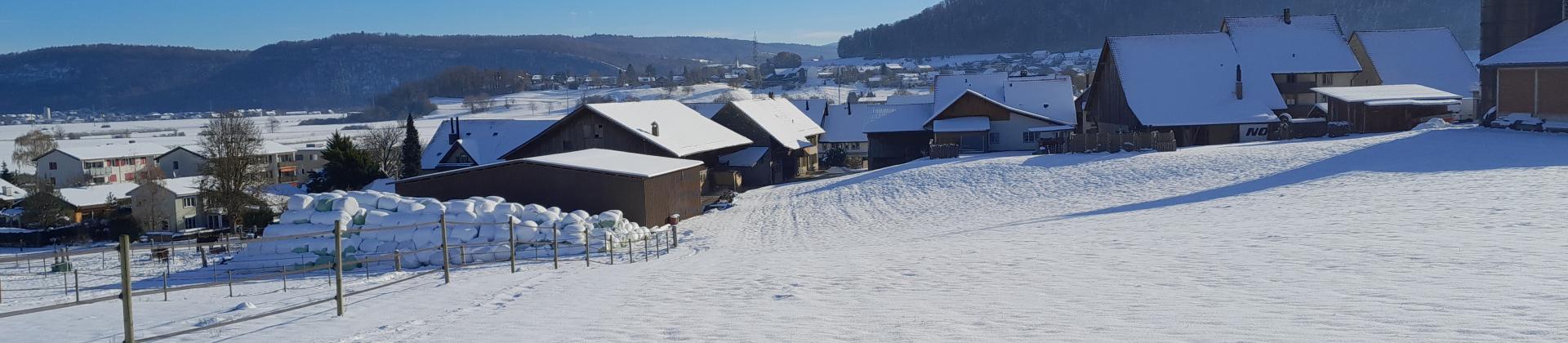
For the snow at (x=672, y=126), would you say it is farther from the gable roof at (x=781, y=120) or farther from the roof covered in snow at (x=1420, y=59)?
the roof covered in snow at (x=1420, y=59)

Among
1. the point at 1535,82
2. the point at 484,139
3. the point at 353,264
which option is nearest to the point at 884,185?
the point at 353,264

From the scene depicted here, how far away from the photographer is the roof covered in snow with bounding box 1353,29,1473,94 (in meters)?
49.7

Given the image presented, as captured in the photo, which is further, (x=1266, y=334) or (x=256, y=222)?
(x=256, y=222)

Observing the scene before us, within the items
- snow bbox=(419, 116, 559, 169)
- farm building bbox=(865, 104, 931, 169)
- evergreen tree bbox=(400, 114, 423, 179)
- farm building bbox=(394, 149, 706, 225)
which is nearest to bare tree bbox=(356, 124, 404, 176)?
snow bbox=(419, 116, 559, 169)

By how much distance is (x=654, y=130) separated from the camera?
40.7 meters

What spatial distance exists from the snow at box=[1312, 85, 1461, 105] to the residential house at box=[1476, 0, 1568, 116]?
385 centimetres

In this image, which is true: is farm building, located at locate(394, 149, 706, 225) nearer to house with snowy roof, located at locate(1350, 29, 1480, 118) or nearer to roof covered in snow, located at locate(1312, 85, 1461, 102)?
roof covered in snow, located at locate(1312, 85, 1461, 102)

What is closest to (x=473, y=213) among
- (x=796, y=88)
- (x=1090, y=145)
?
(x=1090, y=145)

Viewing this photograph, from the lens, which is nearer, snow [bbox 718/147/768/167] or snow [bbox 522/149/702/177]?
snow [bbox 522/149/702/177]

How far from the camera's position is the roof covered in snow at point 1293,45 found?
44250 mm

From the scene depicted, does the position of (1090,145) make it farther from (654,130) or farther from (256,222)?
(256,222)

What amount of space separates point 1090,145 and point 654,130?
1599cm

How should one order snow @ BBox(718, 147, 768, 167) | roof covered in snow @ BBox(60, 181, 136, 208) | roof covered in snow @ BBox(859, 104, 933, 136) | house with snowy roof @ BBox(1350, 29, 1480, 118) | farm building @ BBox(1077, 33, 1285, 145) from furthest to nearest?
roof covered in snow @ BBox(60, 181, 136, 208) < roof covered in snow @ BBox(859, 104, 933, 136) < house with snowy roof @ BBox(1350, 29, 1480, 118) < snow @ BBox(718, 147, 768, 167) < farm building @ BBox(1077, 33, 1285, 145)

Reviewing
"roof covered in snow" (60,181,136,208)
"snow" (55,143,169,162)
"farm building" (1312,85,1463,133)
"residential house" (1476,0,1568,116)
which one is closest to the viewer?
"residential house" (1476,0,1568,116)
